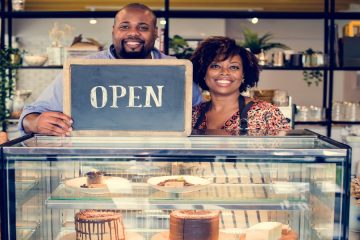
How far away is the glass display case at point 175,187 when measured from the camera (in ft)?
5.48

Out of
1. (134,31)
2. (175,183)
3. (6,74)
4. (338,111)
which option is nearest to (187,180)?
(175,183)

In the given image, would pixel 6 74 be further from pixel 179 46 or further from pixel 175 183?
pixel 175 183

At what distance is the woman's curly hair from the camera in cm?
249

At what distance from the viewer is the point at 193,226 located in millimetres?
1870

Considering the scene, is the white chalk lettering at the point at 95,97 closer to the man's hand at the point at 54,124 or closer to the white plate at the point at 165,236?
the man's hand at the point at 54,124

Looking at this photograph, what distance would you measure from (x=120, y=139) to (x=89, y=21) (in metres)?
6.19

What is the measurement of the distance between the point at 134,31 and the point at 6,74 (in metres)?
3.26

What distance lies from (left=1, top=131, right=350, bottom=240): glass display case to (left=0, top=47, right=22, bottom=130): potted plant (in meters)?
3.59

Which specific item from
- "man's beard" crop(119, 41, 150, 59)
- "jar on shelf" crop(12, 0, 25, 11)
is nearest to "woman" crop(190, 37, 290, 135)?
"man's beard" crop(119, 41, 150, 59)

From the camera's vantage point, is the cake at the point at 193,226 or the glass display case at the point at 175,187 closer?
the glass display case at the point at 175,187

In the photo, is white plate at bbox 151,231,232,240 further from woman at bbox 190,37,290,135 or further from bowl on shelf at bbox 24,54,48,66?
bowl on shelf at bbox 24,54,48,66

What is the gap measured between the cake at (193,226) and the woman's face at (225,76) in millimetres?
754

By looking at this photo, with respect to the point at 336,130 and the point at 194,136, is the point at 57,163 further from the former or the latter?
the point at 336,130

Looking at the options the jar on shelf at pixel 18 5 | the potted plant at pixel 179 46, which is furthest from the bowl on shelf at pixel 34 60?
the potted plant at pixel 179 46
